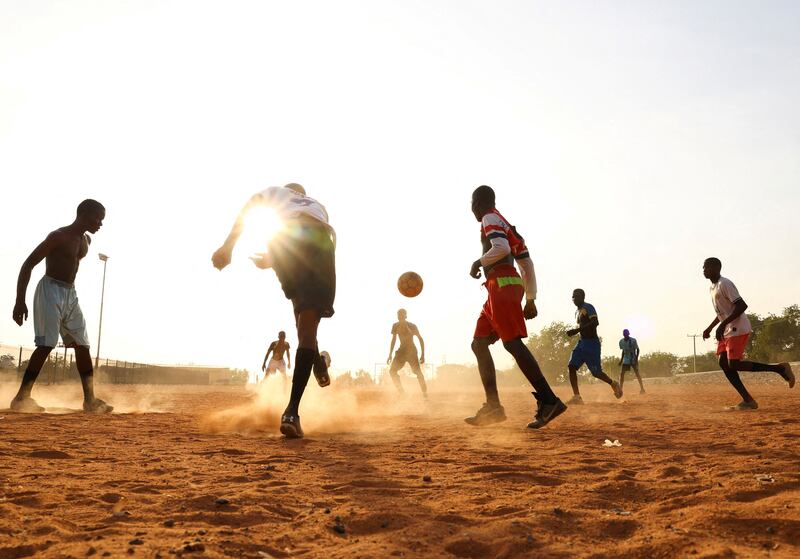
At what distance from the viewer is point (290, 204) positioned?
5.14 m

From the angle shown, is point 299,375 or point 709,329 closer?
point 299,375

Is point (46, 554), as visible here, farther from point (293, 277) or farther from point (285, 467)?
point (293, 277)

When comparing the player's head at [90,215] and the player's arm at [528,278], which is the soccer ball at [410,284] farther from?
the player's head at [90,215]

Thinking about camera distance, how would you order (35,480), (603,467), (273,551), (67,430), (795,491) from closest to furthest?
(273,551) → (795,491) → (35,480) → (603,467) → (67,430)

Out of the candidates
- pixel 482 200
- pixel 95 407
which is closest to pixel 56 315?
pixel 95 407

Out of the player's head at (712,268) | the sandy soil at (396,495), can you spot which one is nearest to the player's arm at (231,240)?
the sandy soil at (396,495)

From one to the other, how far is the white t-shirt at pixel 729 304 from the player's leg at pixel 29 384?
841cm

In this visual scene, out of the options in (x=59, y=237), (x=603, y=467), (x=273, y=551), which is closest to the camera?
(x=273, y=551)

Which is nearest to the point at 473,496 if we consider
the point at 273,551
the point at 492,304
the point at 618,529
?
the point at 618,529

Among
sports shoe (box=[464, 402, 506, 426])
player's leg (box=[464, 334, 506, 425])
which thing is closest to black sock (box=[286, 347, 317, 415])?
sports shoe (box=[464, 402, 506, 426])

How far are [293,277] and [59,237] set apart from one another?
3.60m

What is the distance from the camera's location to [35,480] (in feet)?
9.53

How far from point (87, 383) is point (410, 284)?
4269 millimetres

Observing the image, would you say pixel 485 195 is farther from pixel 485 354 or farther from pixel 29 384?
pixel 29 384
